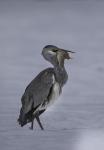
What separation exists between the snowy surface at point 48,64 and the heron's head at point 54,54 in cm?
41

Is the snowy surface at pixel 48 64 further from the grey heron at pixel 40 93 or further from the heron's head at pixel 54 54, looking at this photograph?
the heron's head at pixel 54 54

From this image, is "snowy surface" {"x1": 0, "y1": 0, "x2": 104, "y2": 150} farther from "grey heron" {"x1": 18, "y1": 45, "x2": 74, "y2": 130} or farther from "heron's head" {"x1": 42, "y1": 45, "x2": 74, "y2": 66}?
"heron's head" {"x1": 42, "y1": 45, "x2": 74, "y2": 66}

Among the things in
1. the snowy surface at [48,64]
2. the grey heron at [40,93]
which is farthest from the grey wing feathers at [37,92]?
the snowy surface at [48,64]

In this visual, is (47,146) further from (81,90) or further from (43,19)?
(43,19)

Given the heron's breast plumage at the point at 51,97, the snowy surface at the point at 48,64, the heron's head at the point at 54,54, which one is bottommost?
the snowy surface at the point at 48,64

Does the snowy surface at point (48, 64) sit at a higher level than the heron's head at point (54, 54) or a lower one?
lower

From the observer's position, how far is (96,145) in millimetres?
5910

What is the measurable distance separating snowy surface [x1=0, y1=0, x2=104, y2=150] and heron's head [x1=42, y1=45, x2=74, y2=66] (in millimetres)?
413

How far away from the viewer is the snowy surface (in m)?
6.22

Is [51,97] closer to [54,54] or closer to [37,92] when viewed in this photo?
[37,92]

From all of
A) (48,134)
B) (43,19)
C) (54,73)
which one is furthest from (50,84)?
(43,19)

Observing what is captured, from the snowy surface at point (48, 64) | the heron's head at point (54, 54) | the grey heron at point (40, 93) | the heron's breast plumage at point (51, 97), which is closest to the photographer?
the snowy surface at point (48, 64)

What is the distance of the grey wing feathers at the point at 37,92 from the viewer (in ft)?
22.4

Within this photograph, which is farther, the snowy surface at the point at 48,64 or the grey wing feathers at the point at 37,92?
the grey wing feathers at the point at 37,92
